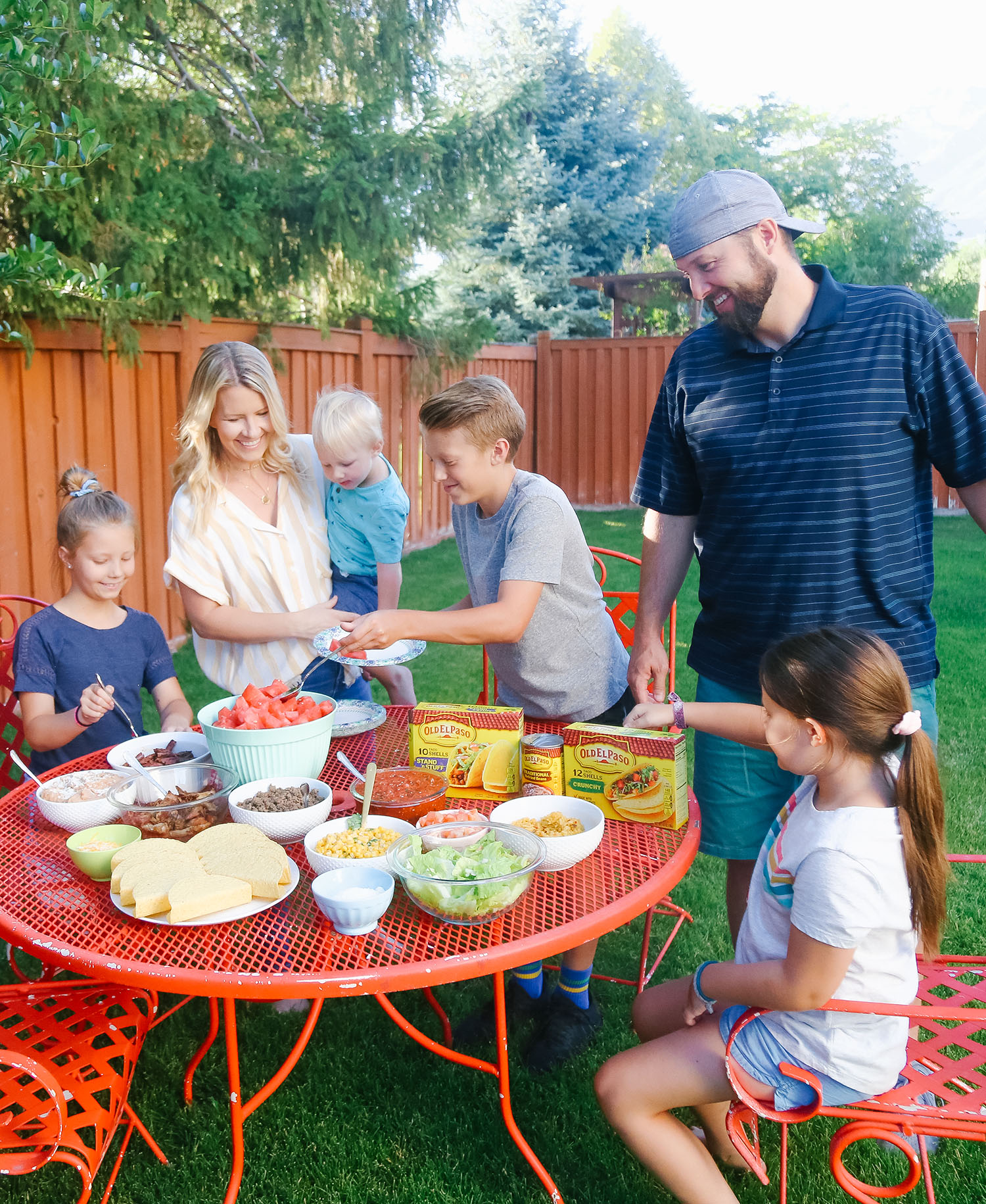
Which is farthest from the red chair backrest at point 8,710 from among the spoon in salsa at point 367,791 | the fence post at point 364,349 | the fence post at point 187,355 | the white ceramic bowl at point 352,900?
the fence post at point 364,349

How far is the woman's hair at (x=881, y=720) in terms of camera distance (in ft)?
5.24

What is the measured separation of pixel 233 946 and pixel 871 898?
3.48ft

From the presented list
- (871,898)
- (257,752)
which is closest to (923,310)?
(871,898)

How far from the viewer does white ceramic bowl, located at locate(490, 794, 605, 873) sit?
1757mm

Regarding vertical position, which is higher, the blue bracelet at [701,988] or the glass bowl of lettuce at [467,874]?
the glass bowl of lettuce at [467,874]

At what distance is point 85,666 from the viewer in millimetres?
2855

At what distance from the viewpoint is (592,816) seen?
6.14 ft

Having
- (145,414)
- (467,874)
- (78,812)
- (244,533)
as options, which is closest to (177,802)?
(78,812)

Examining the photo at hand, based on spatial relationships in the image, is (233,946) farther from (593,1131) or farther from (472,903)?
(593,1131)

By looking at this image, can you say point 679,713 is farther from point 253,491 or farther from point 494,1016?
point 253,491

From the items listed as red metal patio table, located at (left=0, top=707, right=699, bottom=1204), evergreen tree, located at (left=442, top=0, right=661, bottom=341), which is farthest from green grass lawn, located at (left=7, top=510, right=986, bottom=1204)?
evergreen tree, located at (left=442, top=0, right=661, bottom=341)

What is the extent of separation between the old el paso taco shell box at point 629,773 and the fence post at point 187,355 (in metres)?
5.04

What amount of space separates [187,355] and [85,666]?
3976mm

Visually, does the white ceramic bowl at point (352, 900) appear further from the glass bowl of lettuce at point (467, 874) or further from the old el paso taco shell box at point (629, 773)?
the old el paso taco shell box at point (629, 773)
